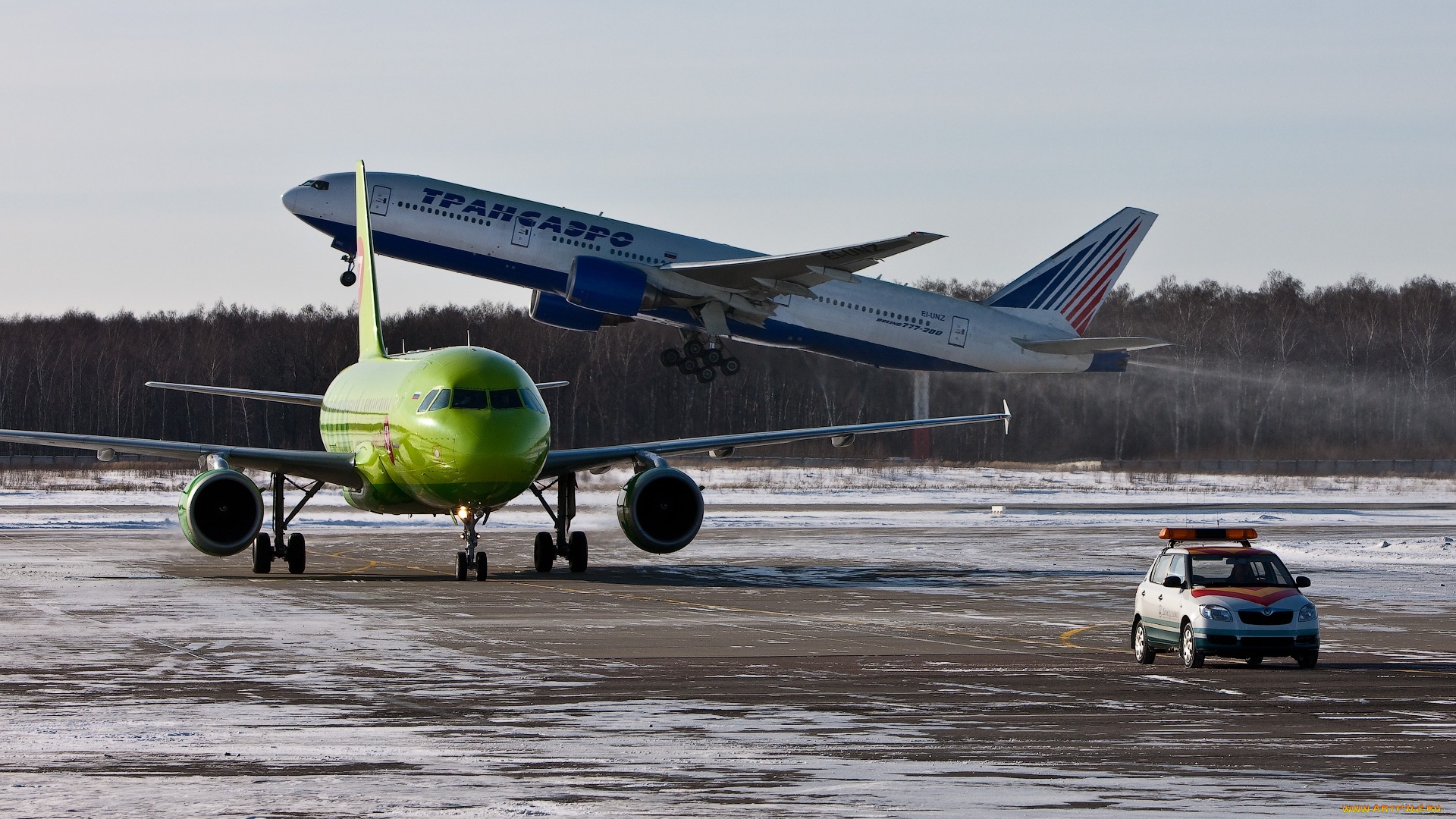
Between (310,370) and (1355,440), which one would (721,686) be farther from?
(310,370)

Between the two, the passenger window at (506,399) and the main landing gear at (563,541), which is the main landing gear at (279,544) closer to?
the main landing gear at (563,541)

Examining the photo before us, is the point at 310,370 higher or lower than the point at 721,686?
higher

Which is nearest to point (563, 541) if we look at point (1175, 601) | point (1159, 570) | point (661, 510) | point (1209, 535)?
point (661, 510)

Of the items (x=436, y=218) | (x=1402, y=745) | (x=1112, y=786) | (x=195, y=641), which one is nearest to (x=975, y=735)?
(x=1112, y=786)

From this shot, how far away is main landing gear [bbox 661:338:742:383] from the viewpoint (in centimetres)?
4888

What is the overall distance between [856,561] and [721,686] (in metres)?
18.7

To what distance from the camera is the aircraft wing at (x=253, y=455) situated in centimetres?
Result: 3048

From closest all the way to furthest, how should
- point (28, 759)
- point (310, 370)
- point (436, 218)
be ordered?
point (28, 759)
point (436, 218)
point (310, 370)

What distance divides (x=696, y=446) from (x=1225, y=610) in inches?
653

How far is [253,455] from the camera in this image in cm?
3097

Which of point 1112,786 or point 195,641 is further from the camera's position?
point 195,641

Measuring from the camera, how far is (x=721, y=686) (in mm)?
15836

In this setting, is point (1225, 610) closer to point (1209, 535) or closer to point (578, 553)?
point (1209, 535)

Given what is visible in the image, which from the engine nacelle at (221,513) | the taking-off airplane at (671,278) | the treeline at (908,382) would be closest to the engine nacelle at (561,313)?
the taking-off airplane at (671,278)
